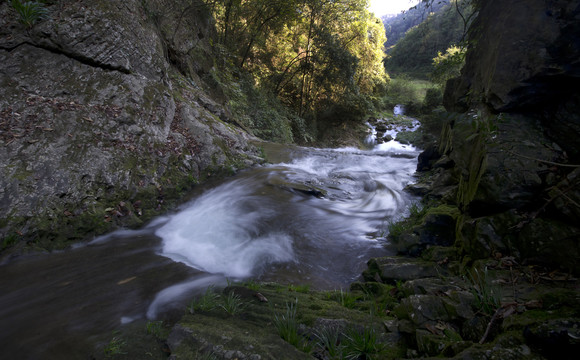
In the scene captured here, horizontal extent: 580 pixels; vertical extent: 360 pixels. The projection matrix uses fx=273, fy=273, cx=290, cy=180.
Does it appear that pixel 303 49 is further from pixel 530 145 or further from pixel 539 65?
pixel 530 145

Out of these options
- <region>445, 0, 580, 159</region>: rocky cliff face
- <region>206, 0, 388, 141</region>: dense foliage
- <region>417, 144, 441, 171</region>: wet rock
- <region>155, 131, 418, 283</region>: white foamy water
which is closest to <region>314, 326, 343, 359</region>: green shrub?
<region>155, 131, 418, 283</region>: white foamy water

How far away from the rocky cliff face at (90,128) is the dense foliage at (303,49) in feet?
27.3

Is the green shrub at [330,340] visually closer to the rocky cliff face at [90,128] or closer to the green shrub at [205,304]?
the green shrub at [205,304]

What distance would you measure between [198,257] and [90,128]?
3.59 metres

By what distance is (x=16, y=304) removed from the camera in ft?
9.72

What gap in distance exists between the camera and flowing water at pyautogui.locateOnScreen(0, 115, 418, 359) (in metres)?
2.74

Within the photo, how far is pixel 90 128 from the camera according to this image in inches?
216

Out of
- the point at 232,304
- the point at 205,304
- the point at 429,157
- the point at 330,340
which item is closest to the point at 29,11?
the point at 205,304

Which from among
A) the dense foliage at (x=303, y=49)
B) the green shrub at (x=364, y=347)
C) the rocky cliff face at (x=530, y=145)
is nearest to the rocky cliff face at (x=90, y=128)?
the green shrub at (x=364, y=347)

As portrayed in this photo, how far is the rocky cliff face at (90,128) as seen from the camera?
175 inches

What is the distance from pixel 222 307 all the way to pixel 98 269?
2177 millimetres

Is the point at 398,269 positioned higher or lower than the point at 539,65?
lower

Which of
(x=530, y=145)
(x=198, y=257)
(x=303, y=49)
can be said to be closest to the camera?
(x=530, y=145)

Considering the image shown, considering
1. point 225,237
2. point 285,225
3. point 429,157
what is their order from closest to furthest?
1. point 225,237
2. point 285,225
3. point 429,157
